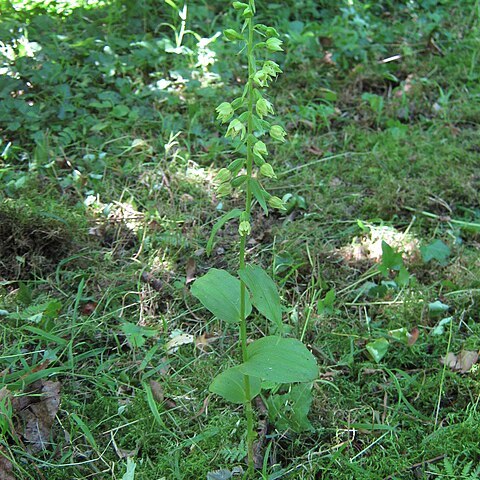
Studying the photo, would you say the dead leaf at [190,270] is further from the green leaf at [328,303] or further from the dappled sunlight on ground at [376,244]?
the dappled sunlight on ground at [376,244]

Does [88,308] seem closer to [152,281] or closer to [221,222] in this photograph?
[152,281]

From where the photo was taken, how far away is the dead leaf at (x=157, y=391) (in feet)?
7.94

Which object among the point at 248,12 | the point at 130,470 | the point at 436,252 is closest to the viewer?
the point at 248,12

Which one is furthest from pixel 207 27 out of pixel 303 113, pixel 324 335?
pixel 324 335

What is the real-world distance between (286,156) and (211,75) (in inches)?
32.5

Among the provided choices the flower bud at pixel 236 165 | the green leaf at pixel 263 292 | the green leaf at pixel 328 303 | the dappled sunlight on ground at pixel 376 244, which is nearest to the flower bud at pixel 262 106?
the flower bud at pixel 236 165

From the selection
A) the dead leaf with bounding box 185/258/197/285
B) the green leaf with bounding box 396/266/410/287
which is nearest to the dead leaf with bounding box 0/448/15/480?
the dead leaf with bounding box 185/258/197/285

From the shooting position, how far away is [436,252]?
306 cm

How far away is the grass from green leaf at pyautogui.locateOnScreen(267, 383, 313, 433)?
1.9 inches

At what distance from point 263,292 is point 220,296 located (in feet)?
0.66

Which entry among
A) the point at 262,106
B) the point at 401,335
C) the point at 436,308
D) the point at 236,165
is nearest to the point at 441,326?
the point at 436,308

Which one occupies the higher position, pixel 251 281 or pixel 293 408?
pixel 251 281

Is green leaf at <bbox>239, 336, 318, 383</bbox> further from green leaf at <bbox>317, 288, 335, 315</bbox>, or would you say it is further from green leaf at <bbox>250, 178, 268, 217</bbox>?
green leaf at <bbox>317, 288, 335, 315</bbox>

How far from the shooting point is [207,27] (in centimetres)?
442
